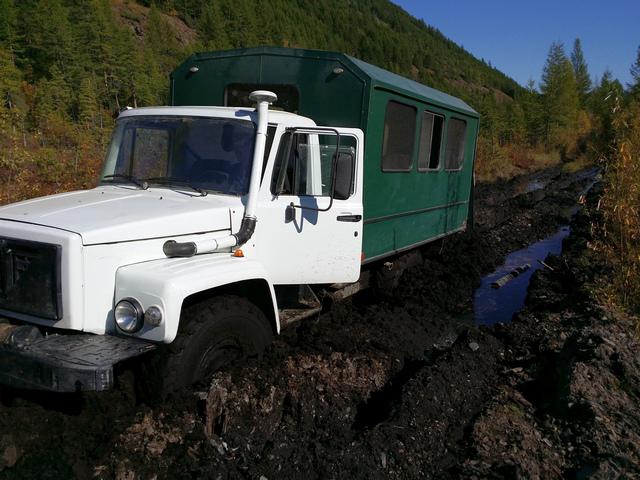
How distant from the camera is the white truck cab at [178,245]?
134 inches

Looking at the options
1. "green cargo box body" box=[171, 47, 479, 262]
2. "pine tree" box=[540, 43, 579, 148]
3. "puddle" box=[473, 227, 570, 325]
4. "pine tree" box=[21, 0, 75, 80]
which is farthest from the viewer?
"pine tree" box=[540, 43, 579, 148]

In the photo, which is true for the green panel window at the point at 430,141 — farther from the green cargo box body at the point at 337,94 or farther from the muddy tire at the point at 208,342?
the muddy tire at the point at 208,342

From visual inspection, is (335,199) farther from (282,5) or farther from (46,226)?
(282,5)

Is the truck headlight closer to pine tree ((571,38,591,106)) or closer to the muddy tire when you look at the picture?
the muddy tire

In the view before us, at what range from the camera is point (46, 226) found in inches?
139

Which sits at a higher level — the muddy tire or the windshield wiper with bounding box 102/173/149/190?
the windshield wiper with bounding box 102/173/149/190

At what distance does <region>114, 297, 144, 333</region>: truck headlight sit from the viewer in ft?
11.4

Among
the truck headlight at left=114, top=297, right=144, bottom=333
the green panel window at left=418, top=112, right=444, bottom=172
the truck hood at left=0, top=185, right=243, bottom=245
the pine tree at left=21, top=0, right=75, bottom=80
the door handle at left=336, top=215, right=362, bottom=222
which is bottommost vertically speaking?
the truck headlight at left=114, top=297, right=144, bottom=333

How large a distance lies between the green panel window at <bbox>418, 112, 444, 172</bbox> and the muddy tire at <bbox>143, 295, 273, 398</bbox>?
427cm

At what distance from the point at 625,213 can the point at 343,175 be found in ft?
12.8

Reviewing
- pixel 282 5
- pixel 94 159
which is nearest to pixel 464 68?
pixel 282 5

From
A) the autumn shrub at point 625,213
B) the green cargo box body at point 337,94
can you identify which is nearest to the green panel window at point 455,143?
the green cargo box body at point 337,94

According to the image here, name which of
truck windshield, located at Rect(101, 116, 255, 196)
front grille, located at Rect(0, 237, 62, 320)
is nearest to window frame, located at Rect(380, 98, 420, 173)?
truck windshield, located at Rect(101, 116, 255, 196)

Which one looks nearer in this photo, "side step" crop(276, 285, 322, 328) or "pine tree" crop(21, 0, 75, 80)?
"side step" crop(276, 285, 322, 328)
